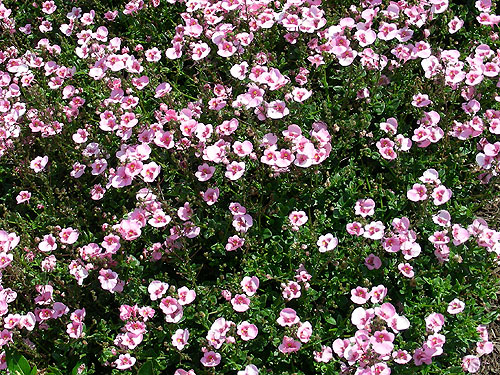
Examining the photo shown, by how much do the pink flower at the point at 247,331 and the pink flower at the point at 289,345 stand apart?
0.21 metres

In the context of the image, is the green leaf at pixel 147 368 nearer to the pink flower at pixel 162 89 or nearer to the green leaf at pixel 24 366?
the green leaf at pixel 24 366

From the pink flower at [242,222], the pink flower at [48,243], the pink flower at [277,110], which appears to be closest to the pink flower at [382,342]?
the pink flower at [242,222]

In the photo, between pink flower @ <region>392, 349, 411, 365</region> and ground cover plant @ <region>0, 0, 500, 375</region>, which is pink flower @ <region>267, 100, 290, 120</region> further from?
pink flower @ <region>392, 349, 411, 365</region>

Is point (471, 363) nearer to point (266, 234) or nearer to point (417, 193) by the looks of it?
point (417, 193)

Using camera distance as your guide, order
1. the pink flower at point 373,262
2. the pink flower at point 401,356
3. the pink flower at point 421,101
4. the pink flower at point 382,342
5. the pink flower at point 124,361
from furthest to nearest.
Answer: the pink flower at point 421,101, the pink flower at point 373,262, the pink flower at point 124,361, the pink flower at point 401,356, the pink flower at point 382,342

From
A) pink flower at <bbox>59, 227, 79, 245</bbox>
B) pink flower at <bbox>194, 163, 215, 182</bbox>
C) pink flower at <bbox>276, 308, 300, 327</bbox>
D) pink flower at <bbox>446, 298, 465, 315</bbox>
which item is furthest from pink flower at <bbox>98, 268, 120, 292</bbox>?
pink flower at <bbox>446, 298, 465, 315</bbox>

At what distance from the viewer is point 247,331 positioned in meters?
3.94

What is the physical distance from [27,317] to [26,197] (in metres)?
1.19

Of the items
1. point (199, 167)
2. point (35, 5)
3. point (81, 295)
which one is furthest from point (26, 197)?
point (35, 5)

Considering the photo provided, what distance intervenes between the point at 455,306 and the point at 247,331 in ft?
4.75

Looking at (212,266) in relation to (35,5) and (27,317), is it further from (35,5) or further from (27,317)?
(35,5)

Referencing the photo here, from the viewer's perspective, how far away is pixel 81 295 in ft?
14.6

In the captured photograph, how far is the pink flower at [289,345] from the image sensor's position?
379 cm

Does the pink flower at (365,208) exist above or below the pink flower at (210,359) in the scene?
above
